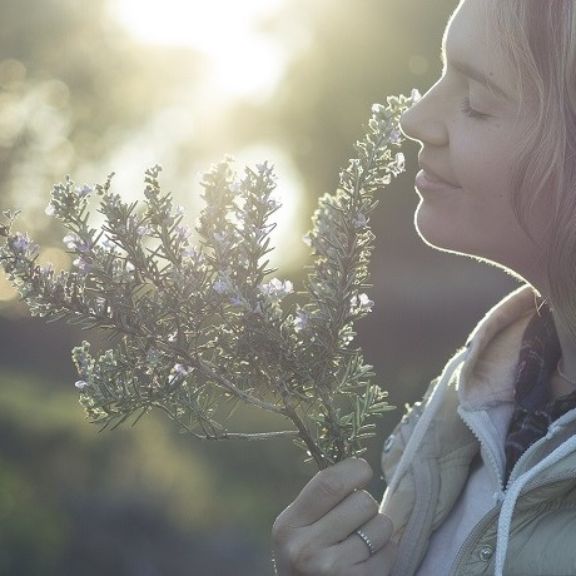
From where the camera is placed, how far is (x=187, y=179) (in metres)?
7.27

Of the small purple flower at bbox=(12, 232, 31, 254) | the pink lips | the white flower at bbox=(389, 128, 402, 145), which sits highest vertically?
the small purple flower at bbox=(12, 232, 31, 254)

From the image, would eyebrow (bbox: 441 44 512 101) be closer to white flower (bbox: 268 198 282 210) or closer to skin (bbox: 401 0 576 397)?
skin (bbox: 401 0 576 397)

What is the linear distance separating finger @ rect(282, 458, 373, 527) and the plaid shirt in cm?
43

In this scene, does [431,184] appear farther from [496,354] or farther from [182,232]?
[496,354]

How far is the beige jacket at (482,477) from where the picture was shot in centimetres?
187

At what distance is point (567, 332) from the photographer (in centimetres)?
207

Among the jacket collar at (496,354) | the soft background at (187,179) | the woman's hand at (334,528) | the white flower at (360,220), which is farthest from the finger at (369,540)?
the soft background at (187,179)

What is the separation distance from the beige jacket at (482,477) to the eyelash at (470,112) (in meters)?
0.60

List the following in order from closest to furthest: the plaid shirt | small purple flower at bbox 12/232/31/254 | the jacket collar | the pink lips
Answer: small purple flower at bbox 12/232/31/254 < the pink lips < the plaid shirt < the jacket collar

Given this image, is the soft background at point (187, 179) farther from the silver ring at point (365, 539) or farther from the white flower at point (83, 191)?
the white flower at point (83, 191)

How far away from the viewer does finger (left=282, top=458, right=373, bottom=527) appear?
183 cm

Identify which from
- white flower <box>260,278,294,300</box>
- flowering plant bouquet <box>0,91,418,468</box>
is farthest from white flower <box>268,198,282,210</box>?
white flower <box>260,278,294,300</box>

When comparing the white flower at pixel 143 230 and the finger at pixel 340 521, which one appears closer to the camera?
the white flower at pixel 143 230

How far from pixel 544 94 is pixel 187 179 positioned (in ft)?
18.2
